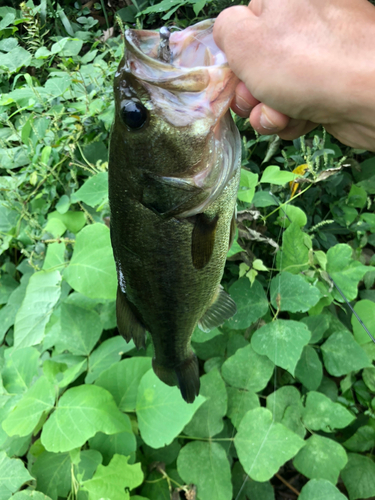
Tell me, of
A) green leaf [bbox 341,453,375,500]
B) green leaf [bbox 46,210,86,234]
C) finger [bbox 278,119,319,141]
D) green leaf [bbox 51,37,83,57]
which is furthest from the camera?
green leaf [bbox 51,37,83,57]

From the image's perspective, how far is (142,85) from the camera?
0.78m

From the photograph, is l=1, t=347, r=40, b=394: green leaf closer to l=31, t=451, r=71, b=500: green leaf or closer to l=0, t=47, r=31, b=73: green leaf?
l=31, t=451, r=71, b=500: green leaf

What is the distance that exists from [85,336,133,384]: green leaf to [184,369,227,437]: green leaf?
42cm

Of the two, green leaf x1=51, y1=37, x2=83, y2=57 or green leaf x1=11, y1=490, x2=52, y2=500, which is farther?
green leaf x1=51, y1=37, x2=83, y2=57

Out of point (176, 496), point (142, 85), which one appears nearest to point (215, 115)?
point (142, 85)

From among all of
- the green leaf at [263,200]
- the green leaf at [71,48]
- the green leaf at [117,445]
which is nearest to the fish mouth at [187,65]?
the green leaf at [263,200]

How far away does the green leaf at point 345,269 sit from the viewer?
1.54m

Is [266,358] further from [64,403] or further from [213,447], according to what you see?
[64,403]

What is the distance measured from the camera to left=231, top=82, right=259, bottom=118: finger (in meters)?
0.86

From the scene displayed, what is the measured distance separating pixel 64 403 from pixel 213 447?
0.66 meters

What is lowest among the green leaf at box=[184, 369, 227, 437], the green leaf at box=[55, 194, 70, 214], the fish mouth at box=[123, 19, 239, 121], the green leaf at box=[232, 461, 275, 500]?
the green leaf at box=[232, 461, 275, 500]

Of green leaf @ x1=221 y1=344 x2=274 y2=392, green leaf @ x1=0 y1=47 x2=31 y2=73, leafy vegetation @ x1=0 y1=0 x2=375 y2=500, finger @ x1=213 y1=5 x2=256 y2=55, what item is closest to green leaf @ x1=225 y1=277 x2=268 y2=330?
leafy vegetation @ x1=0 y1=0 x2=375 y2=500

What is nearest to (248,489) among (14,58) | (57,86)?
(57,86)

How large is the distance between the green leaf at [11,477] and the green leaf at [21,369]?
0.99 ft
